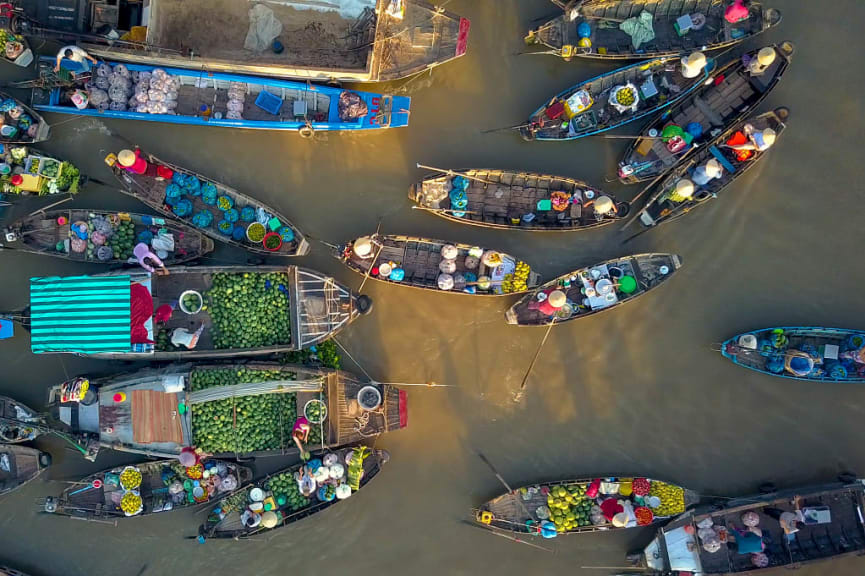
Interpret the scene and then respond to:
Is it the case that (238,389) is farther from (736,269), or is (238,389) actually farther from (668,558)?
(736,269)

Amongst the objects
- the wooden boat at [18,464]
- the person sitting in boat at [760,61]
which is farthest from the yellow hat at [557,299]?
the wooden boat at [18,464]

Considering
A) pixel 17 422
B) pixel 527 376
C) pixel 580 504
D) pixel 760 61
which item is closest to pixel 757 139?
pixel 760 61

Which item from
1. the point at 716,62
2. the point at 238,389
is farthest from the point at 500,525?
the point at 716,62

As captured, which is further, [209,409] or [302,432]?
[302,432]

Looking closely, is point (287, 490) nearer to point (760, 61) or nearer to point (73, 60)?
point (73, 60)

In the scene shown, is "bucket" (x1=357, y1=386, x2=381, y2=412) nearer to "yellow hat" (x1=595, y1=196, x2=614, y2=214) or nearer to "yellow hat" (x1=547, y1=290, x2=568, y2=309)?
"yellow hat" (x1=547, y1=290, x2=568, y2=309)

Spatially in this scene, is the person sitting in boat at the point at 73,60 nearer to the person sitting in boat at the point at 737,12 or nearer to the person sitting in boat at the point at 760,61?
the person sitting in boat at the point at 737,12
